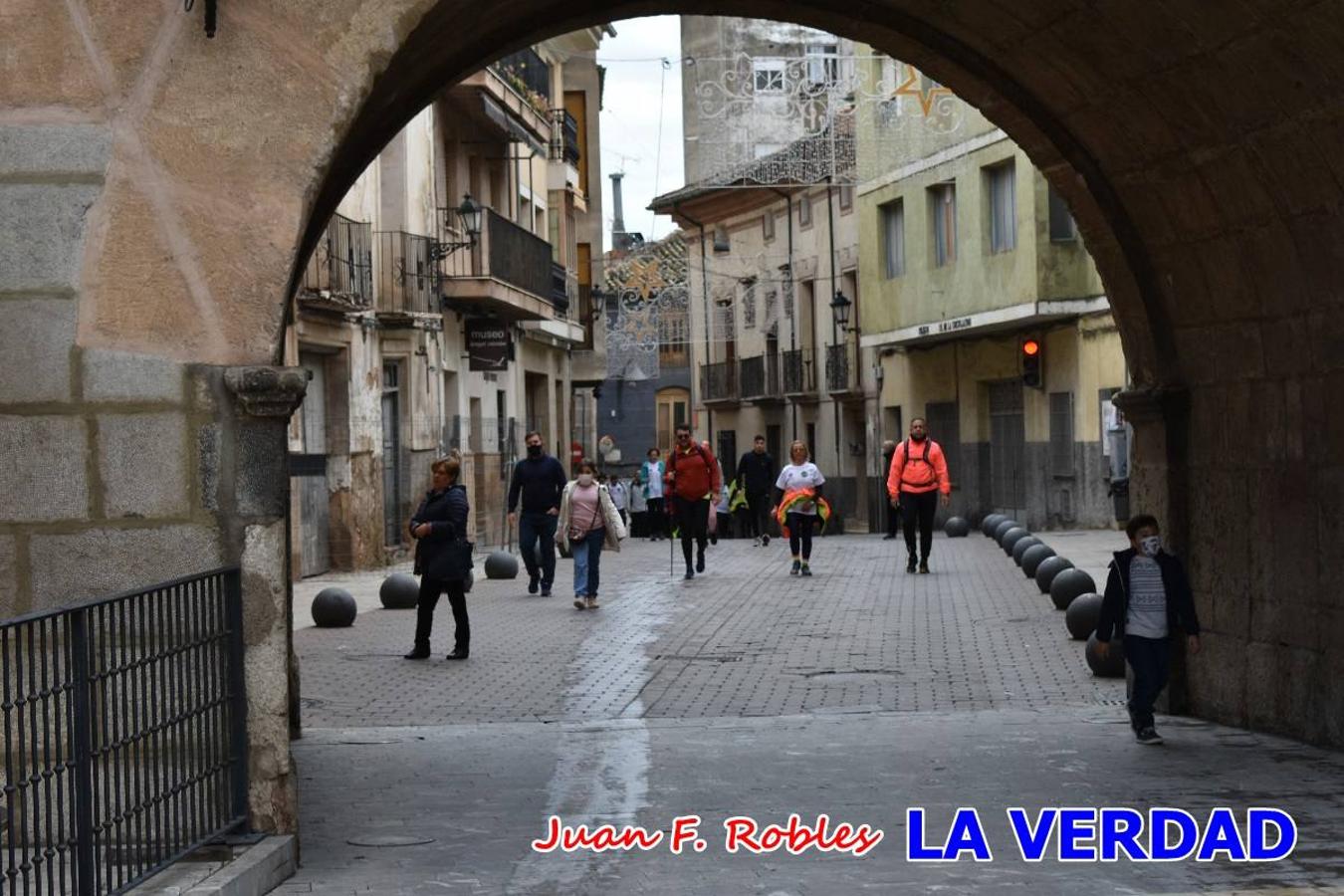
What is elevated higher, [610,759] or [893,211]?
[893,211]

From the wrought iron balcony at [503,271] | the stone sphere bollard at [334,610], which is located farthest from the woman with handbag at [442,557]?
the wrought iron balcony at [503,271]

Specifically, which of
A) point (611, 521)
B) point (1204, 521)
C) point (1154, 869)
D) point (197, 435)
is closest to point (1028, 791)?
point (1154, 869)

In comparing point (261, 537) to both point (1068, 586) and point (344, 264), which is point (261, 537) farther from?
point (344, 264)

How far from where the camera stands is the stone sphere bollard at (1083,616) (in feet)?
52.4

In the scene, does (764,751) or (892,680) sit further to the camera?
(892,680)

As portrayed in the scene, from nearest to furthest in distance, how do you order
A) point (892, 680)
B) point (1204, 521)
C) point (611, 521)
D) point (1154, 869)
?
point (1154, 869), point (1204, 521), point (892, 680), point (611, 521)

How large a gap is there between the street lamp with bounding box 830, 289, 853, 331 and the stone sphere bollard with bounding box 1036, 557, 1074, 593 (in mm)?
25304

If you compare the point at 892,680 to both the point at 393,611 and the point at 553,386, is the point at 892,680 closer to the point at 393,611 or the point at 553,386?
the point at 393,611

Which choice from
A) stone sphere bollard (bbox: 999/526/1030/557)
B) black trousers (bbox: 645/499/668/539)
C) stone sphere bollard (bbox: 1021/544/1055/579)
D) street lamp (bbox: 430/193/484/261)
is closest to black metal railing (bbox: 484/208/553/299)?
street lamp (bbox: 430/193/484/261)

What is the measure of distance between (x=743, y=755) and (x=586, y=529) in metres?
9.72

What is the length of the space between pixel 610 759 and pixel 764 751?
75 centimetres

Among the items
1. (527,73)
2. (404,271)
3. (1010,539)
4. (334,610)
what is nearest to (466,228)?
(404,271)

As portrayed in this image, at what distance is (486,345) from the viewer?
35.1 m

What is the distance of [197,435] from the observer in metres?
8.28
